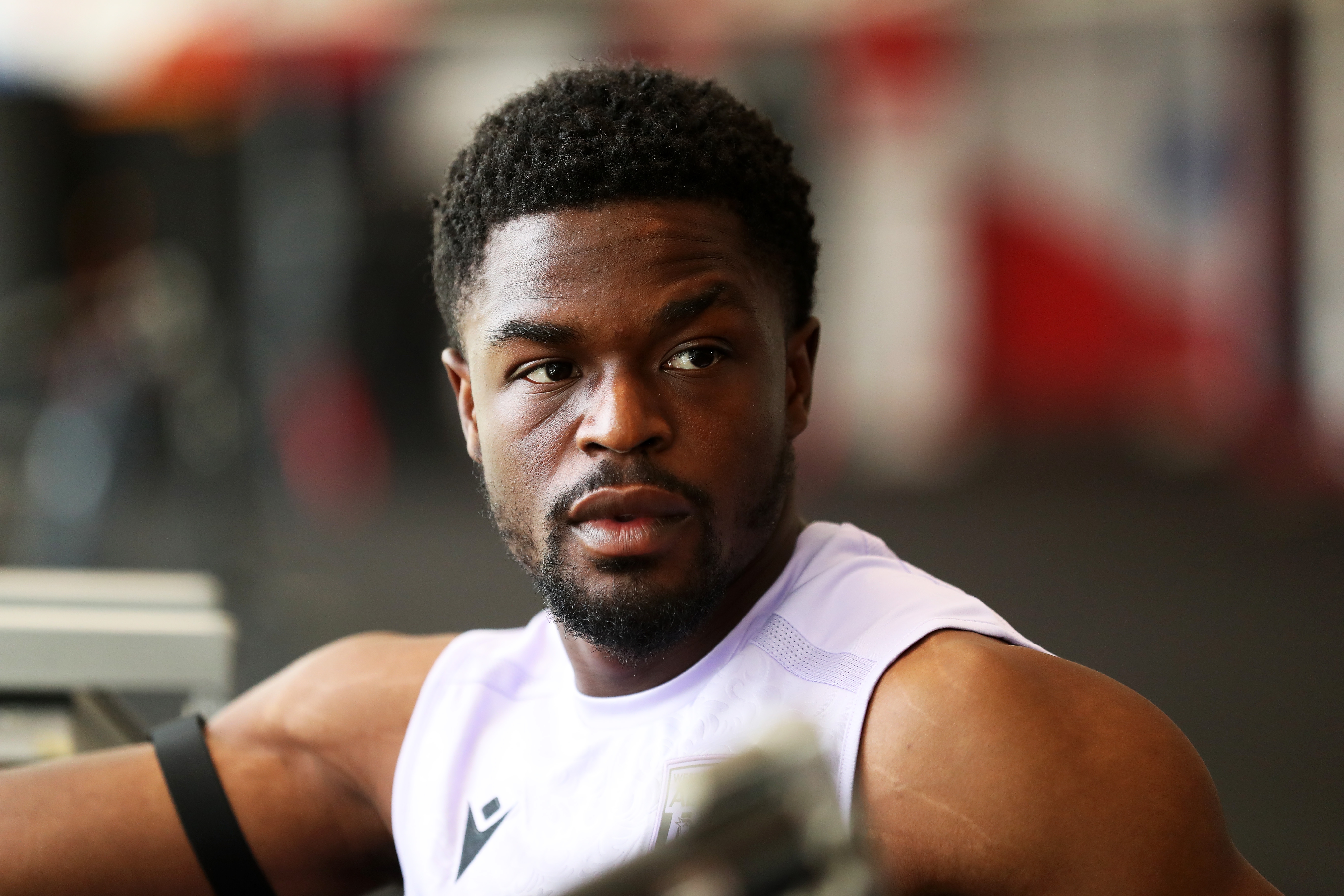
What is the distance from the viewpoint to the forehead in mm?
1259

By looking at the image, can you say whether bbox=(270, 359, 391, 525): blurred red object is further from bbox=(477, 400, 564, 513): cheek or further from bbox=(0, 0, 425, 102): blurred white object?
bbox=(477, 400, 564, 513): cheek

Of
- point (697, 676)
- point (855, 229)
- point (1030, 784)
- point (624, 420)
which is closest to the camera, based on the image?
point (1030, 784)

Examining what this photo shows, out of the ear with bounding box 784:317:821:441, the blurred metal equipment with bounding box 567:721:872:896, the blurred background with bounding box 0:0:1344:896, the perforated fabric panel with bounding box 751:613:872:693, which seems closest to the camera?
the blurred metal equipment with bounding box 567:721:872:896

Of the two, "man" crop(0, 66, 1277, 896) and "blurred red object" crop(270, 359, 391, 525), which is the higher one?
"man" crop(0, 66, 1277, 896)

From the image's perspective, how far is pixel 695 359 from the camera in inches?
50.6

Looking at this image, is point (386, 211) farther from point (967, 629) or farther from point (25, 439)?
point (967, 629)

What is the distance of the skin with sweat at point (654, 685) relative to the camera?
101 centimetres

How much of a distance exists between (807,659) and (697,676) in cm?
15

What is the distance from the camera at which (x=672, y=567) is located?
1252mm

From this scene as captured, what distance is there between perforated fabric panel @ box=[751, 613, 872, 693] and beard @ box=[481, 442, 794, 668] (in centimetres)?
7

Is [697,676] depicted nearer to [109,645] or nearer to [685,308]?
[685,308]

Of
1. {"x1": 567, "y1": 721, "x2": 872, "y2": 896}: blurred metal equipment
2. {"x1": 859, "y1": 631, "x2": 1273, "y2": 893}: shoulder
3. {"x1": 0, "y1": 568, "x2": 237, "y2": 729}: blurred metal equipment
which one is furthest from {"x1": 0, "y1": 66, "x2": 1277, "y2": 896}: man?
{"x1": 0, "y1": 568, "x2": 237, "y2": 729}: blurred metal equipment

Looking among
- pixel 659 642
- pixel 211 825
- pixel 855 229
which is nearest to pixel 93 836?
pixel 211 825

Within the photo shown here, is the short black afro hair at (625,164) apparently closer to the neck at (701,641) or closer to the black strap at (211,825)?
the neck at (701,641)
